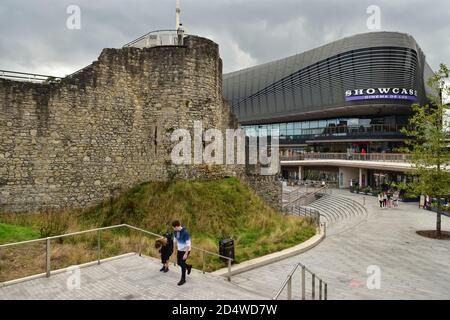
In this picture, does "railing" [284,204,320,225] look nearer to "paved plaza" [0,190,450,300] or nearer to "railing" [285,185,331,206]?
"paved plaza" [0,190,450,300]

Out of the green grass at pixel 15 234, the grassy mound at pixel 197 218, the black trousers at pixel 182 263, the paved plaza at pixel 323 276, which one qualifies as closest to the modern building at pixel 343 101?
the paved plaza at pixel 323 276

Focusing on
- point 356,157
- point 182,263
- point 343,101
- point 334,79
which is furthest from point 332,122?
point 182,263

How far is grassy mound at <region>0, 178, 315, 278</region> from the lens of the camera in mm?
12127

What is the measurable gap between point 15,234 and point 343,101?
49909 millimetres

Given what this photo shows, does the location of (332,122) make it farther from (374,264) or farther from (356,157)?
(374,264)

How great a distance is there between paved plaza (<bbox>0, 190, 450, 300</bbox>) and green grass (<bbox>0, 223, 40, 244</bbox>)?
347cm

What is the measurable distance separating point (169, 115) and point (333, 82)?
142ft

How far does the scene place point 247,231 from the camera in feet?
47.3

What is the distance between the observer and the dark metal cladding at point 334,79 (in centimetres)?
4706

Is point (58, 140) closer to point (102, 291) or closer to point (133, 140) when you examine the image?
point (133, 140)

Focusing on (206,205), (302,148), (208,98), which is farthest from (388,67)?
(206,205)

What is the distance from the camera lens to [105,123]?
14969mm

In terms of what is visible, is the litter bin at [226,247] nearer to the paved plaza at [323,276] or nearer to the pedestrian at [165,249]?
the paved plaza at [323,276]

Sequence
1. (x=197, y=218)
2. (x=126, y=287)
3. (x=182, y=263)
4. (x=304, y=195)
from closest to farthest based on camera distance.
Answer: (x=126, y=287), (x=182, y=263), (x=197, y=218), (x=304, y=195)
